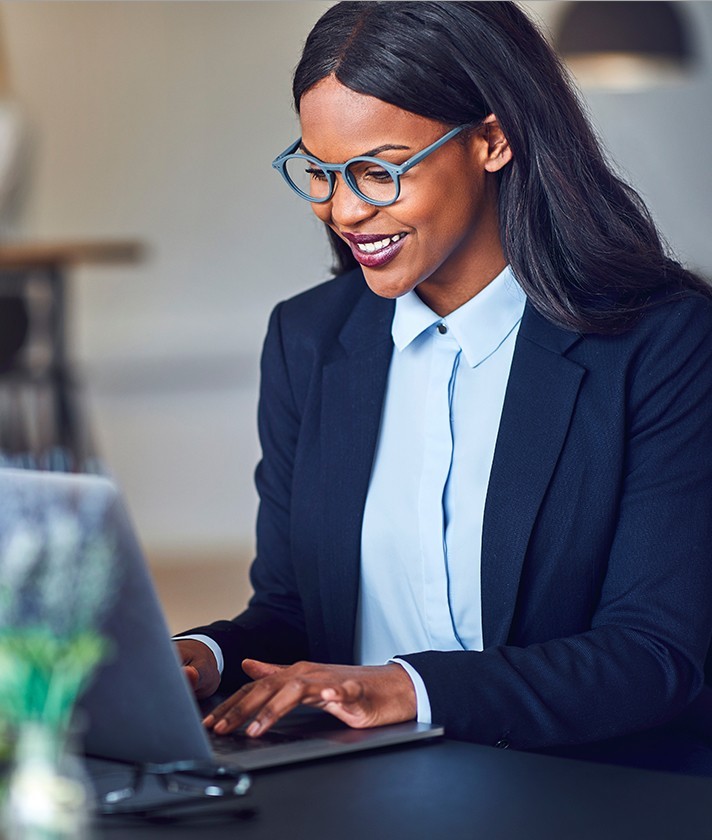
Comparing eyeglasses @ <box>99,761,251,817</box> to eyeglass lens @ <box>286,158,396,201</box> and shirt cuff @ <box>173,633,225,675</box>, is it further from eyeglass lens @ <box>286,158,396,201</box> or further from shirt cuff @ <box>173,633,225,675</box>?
eyeglass lens @ <box>286,158,396,201</box>

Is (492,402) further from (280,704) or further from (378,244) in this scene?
(280,704)

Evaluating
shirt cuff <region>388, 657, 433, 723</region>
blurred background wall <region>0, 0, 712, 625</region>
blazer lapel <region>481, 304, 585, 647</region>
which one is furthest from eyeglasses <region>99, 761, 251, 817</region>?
blurred background wall <region>0, 0, 712, 625</region>

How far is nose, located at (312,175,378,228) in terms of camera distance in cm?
135

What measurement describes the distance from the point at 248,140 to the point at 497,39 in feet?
13.1

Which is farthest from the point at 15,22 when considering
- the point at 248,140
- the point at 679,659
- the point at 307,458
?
the point at 679,659

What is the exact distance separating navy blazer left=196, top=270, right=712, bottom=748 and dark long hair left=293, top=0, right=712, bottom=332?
4 cm

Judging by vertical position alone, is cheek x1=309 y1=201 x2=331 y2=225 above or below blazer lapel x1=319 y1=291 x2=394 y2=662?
above

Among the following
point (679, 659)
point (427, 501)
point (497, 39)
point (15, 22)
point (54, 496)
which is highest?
point (15, 22)

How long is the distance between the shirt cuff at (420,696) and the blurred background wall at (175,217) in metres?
4.02

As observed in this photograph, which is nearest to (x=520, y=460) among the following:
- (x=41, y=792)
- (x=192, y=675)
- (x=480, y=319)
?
(x=480, y=319)

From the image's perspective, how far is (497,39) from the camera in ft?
4.47

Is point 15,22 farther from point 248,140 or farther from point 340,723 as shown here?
point 340,723

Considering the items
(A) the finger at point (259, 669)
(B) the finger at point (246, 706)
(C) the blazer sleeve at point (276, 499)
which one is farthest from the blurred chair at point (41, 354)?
(B) the finger at point (246, 706)

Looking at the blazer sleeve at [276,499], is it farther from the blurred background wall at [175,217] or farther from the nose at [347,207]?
the blurred background wall at [175,217]
